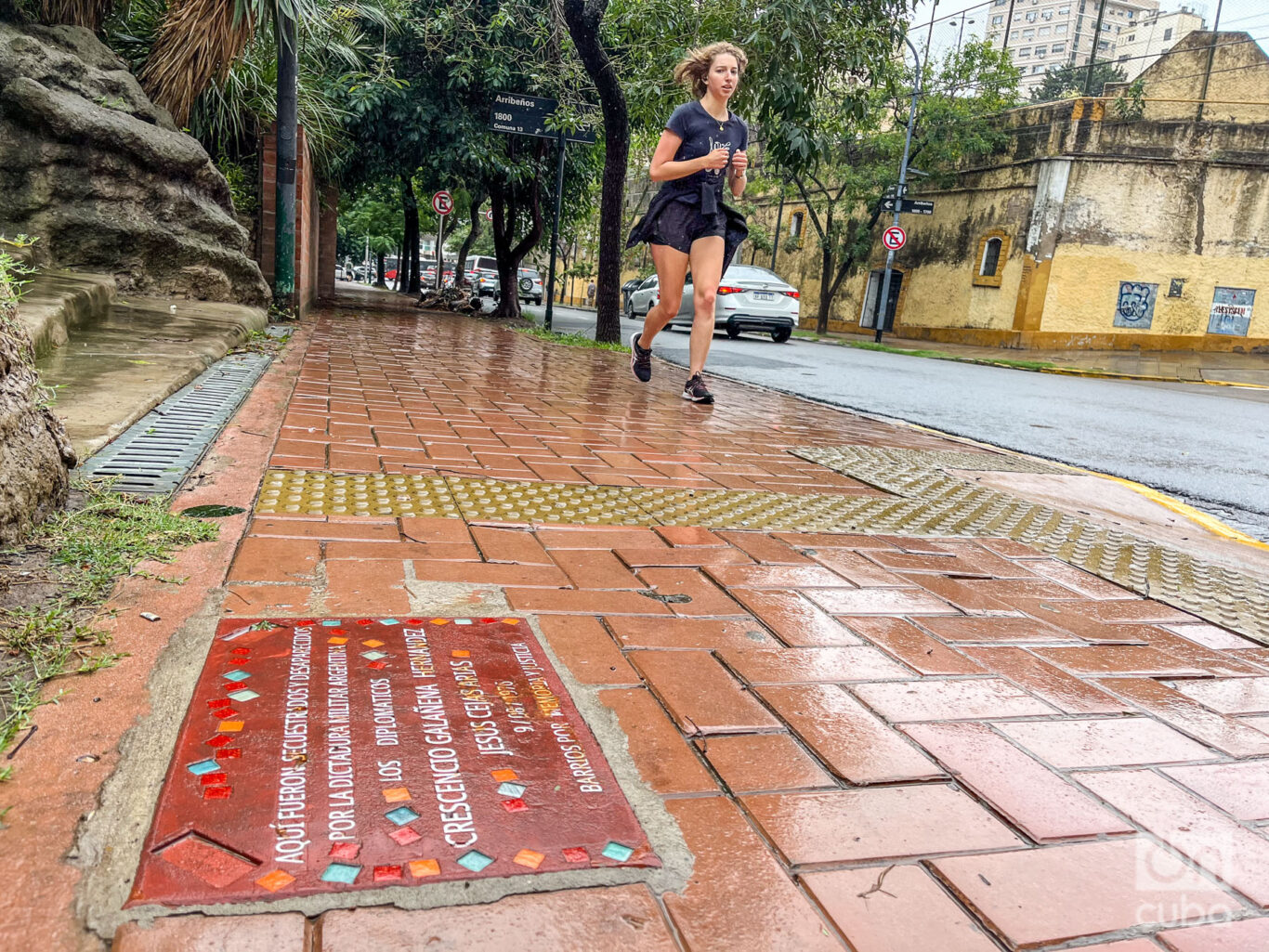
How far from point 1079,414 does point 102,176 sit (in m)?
7.99

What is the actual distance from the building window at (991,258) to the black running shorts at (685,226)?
20676 millimetres

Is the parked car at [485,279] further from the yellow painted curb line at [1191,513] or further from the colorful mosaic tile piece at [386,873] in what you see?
the colorful mosaic tile piece at [386,873]

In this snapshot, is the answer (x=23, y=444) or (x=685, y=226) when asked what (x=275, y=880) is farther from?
(x=685, y=226)

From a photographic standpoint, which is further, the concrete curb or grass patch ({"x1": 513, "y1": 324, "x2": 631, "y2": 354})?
the concrete curb

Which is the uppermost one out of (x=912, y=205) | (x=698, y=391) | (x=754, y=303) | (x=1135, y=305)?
(x=912, y=205)

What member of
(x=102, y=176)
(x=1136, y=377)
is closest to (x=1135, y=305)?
(x=1136, y=377)

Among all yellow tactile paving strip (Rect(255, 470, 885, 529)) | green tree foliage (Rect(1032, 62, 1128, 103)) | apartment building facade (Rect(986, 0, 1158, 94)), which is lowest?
yellow tactile paving strip (Rect(255, 470, 885, 529))

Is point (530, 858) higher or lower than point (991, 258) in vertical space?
lower

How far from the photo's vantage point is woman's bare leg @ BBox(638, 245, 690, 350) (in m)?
5.73

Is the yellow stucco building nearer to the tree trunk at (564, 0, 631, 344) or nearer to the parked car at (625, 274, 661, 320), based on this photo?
the parked car at (625, 274, 661, 320)

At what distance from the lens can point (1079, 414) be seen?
26.8ft

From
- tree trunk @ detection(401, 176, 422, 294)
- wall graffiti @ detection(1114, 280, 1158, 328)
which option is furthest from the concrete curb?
tree trunk @ detection(401, 176, 422, 294)

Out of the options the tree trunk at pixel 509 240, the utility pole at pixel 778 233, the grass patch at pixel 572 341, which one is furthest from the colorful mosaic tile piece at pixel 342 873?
the utility pole at pixel 778 233

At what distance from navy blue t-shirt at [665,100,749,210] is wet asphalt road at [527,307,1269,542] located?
2.49 metres
